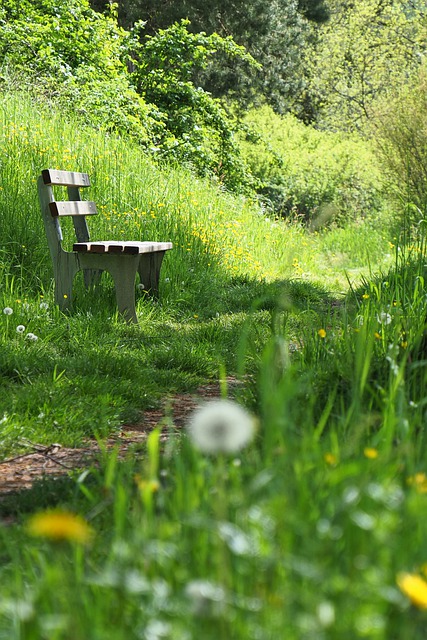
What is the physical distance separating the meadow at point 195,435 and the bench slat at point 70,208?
50cm

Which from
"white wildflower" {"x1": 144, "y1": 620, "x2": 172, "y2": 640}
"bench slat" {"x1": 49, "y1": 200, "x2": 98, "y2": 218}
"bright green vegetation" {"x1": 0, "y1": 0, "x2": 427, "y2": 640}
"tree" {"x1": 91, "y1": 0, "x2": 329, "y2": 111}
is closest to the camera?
"white wildflower" {"x1": 144, "y1": 620, "x2": 172, "y2": 640}

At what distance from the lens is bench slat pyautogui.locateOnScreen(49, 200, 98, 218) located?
5.86 meters

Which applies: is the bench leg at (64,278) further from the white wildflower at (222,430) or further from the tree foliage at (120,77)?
the white wildflower at (222,430)

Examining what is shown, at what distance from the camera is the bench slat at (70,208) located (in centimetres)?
586

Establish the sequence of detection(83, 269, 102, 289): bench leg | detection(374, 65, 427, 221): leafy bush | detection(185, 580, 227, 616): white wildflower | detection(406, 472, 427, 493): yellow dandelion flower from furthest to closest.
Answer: detection(374, 65, 427, 221): leafy bush, detection(83, 269, 102, 289): bench leg, detection(406, 472, 427, 493): yellow dandelion flower, detection(185, 580, 227, 616): white wildflower

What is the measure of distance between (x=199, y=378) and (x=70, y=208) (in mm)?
2164

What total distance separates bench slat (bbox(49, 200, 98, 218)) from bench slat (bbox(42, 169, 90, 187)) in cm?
16

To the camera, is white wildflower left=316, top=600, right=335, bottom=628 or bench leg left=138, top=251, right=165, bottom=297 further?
bench leg left=138, top=251, right=165, bottom=297

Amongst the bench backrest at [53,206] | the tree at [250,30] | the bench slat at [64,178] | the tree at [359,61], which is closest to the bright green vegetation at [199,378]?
the bench backrest at [53,206]

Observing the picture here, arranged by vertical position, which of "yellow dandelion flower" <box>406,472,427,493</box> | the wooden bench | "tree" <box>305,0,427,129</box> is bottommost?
the wooden bench

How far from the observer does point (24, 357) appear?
14.6 feet

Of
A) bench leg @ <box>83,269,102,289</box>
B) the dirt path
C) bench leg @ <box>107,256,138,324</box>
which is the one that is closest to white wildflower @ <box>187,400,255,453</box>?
the dirt path

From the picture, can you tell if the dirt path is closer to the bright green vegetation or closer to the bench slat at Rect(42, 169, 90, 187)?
the bright green vegetation

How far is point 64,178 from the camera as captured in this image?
620cm
